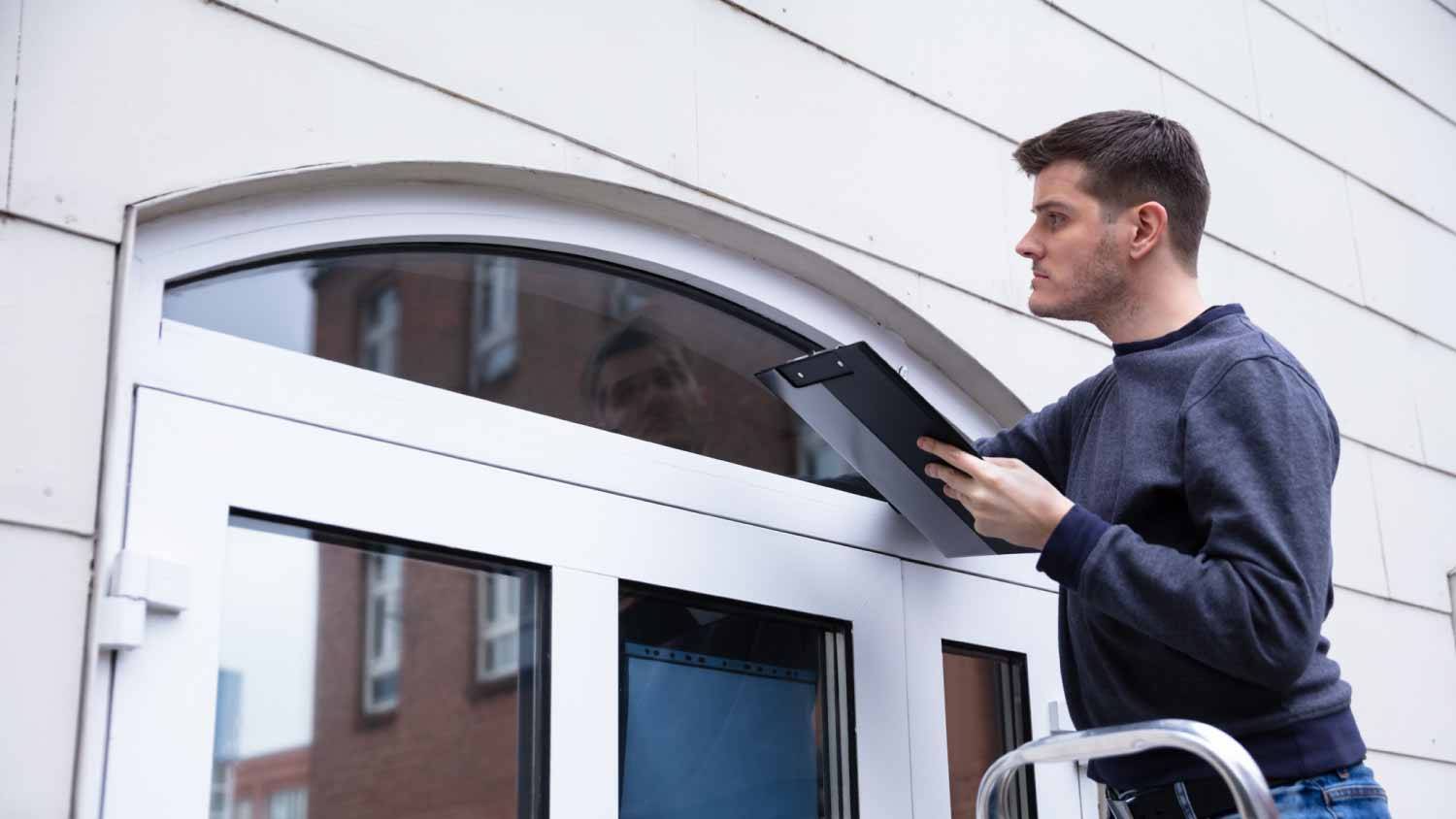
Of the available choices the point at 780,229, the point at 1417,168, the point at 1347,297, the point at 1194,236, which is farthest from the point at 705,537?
the point at 1417,168

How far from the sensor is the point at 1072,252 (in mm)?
1792

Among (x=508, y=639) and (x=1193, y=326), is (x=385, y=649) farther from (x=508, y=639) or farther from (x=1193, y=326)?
(x=1193, y=326)

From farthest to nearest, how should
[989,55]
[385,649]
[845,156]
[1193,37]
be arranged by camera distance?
[385,649] → [1193,37] → [989,55] → [845,156]

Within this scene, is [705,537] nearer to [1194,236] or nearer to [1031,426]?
[1031,426]

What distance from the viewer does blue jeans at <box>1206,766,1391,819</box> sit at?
1.45 m

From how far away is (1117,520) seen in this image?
5.28 ft

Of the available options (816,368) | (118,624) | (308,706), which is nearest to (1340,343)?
(816,368)

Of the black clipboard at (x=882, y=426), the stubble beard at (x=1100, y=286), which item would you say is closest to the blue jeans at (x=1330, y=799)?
the black clipboard at (x=882, y=426)

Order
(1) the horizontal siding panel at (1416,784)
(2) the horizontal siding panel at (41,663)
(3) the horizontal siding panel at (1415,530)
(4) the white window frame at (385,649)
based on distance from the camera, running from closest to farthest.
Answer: (2) the horizontal siding panel at (41,663), (1) the horizontal siding panel at (1416,784), (3) the horizontal siding panel at (1415,530), (4) the white window frame at (385,649)

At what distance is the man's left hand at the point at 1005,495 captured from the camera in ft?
5.05

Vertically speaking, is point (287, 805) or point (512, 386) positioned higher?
point (512, 386)

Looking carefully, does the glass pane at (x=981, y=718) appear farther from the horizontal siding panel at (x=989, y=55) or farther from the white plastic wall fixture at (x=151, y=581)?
the white plastic wall fixture at (x=151, y=581)

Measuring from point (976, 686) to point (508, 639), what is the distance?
0.82m

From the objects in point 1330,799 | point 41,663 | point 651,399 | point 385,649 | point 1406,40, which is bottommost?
point 1330,799
